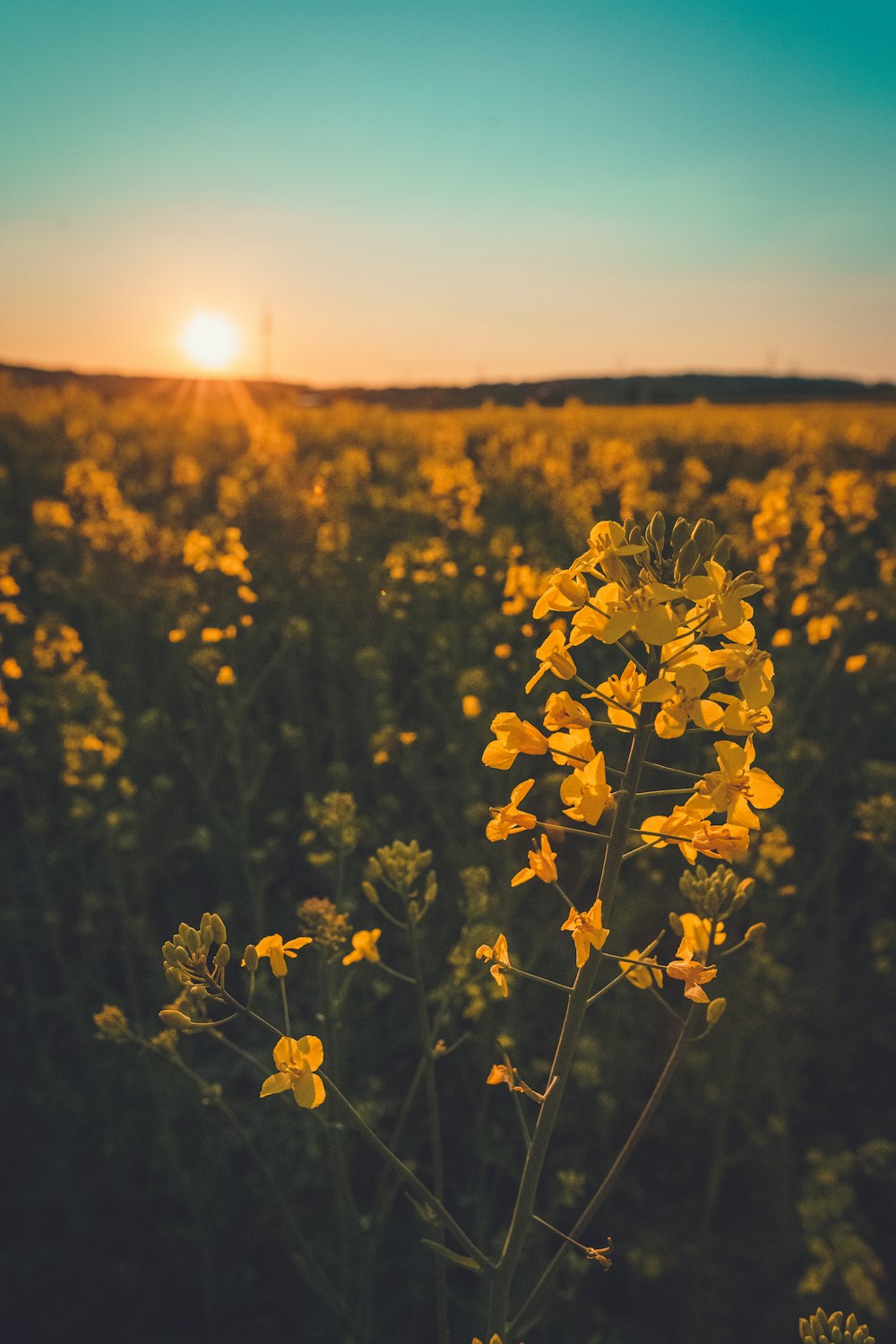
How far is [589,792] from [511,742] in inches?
6.4

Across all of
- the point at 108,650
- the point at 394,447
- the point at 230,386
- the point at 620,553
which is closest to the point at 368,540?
the point at 108,650

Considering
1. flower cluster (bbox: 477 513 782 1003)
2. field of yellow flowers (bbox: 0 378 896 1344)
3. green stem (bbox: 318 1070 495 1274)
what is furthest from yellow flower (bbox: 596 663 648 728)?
field of yellow flowers (bbox: 0 378 896 1344)

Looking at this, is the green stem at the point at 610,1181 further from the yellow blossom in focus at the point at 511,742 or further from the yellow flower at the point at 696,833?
the yellow blossom in focus at the point at 511,742

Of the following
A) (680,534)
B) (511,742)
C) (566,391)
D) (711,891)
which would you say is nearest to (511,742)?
(511,742)

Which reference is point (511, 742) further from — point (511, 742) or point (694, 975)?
point (694, 975)

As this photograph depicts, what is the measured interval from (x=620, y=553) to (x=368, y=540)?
17.9 ft

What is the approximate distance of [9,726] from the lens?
8.06 ft

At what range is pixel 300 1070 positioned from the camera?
3.11ft

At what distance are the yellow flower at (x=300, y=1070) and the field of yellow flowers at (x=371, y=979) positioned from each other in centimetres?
52

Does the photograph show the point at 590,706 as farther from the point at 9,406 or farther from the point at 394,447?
the point at 9,406

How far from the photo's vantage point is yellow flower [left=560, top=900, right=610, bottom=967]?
958mm

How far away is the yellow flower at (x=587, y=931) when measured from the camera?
0.96 metres

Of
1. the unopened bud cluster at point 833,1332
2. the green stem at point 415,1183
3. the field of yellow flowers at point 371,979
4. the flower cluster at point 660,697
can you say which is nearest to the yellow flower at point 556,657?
the flower cluster at point 660,697

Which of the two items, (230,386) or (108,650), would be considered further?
(230,386)
